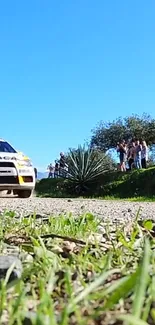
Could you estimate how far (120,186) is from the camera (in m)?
25.0

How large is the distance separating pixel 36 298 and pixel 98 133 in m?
54.7

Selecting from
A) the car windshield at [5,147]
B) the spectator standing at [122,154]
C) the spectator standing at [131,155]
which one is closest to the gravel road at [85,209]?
the car windshield at [5,147]

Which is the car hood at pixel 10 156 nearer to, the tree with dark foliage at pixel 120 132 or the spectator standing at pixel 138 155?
the spectator standing at pixel 138 155

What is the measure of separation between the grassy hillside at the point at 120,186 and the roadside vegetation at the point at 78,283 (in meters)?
20.3

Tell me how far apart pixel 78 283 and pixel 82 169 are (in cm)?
2414

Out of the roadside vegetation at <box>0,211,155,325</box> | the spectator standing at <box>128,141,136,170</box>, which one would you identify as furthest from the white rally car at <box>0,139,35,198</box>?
the spectator standing at <box>128,141,136,170</box>

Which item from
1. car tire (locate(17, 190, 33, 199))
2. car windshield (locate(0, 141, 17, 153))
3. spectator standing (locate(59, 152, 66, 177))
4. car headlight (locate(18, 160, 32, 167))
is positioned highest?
spectator standing (locate(59, 152, 66, 177))

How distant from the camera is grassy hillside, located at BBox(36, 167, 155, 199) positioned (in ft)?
78.1

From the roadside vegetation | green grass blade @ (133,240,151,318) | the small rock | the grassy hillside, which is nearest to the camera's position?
green grass blade @ (133,240,151,318)

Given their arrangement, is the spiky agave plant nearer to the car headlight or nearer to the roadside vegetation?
the car headlight

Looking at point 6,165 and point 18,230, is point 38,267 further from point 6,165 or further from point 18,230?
point 6,165

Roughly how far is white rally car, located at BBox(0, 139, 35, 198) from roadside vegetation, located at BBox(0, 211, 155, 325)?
439 inches

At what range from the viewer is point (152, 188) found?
2373cm

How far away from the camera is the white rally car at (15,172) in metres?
14.3
